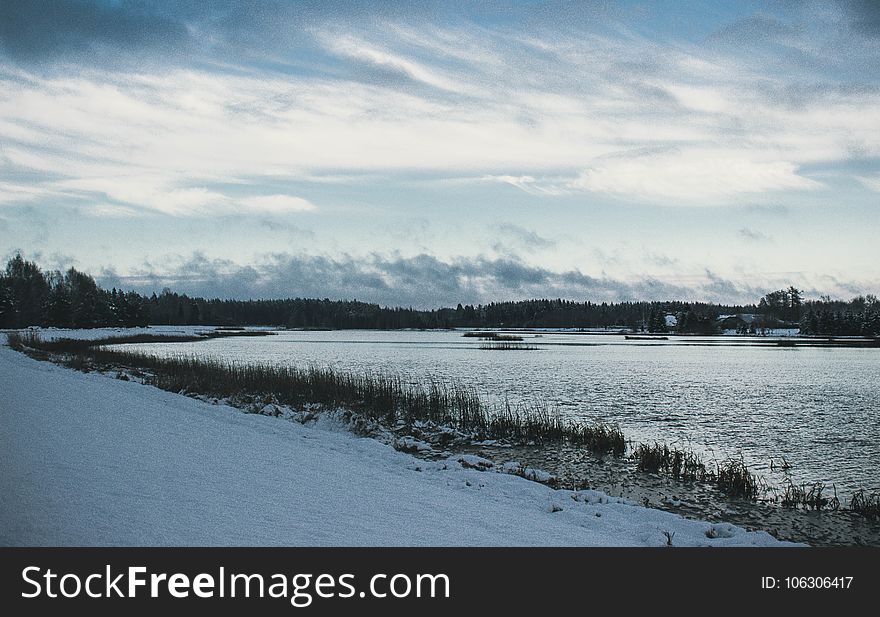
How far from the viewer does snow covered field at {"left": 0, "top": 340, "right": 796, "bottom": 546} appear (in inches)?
240

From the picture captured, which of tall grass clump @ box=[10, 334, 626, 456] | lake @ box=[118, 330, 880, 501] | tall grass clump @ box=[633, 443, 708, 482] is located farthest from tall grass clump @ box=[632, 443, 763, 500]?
tall grass clump @ box=[10, 334, 626, 456]

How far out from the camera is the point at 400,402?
20.8m

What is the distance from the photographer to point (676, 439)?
659 inches

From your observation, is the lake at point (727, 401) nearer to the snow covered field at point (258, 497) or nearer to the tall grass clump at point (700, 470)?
the tall grass clump at point (700, 470)

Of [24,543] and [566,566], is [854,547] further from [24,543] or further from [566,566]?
[24,543]

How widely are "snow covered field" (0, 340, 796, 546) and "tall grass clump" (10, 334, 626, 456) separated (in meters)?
4.94

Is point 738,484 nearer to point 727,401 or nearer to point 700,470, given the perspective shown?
point 700,470

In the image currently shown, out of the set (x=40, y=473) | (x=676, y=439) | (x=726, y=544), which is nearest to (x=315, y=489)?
(x=40, y=473)

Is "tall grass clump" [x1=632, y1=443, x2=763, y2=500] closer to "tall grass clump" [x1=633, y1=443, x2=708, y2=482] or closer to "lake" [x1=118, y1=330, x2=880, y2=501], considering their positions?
"tall grass clump" [x1=633, y1=443, x2=708, y2=482]

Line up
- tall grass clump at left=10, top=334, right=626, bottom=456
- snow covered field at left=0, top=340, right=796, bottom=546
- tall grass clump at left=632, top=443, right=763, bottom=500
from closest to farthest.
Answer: snow covered field at left=0, top=340, right=796, bottom=546 → tall grass clump at left=632, top=443, right=763, bottom=500 → tall grass clump at left=10, top=334, right=626, bottom=456

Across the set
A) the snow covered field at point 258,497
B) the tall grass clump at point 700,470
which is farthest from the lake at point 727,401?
the snow covered field at point 258,497

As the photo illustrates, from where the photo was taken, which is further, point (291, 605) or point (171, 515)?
point (171, 515)

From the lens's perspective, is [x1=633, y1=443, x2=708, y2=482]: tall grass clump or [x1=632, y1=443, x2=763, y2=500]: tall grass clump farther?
[x1=633, y1=443, x2=708, y2=482]: tall grass clump

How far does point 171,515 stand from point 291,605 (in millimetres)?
2107
